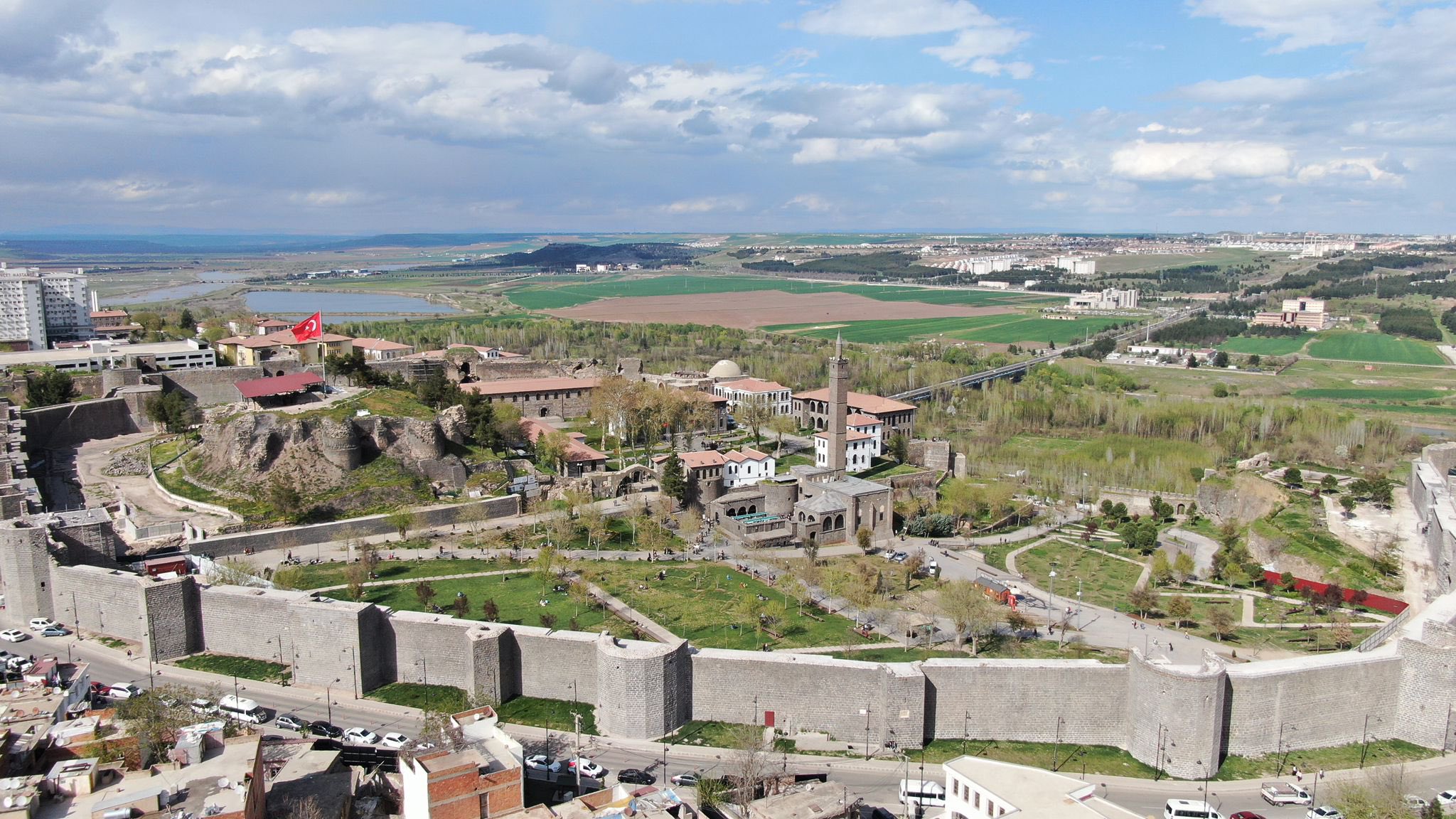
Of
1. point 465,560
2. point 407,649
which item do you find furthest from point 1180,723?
point 465,560

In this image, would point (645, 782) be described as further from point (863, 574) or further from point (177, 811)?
point (863, 574)

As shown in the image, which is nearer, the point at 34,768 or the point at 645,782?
the point at 34,768

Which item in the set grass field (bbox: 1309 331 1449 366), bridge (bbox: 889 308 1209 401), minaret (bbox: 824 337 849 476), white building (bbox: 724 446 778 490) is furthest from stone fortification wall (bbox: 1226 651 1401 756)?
grass field (bbox: 1309 331 1449 366)

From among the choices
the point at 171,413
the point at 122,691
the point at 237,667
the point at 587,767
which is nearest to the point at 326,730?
the point at 237,667

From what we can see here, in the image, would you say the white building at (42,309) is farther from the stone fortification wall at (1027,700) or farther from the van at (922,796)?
the van at (922,796)

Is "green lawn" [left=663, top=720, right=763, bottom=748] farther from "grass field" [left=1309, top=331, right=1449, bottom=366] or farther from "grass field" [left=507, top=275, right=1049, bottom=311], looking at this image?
"grass field" [left=507, top=275, right=1049, bottom=311]

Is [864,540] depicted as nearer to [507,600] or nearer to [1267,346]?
[507,600]
